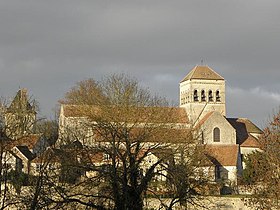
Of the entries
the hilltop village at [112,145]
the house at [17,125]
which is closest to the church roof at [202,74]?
the hilltop village at [112,145]

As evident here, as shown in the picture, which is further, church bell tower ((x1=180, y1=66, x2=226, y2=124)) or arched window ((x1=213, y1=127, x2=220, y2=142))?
church bell tower ((x1=180, y1=66, x2=226, y2=124))

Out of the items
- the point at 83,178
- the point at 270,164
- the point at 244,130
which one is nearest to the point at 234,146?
the point at 244,130

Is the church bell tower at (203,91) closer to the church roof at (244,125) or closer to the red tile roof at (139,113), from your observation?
the church roof at (244,125)

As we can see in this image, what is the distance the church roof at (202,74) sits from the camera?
3031 inches

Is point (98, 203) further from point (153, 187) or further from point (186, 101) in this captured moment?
point (186, 101)

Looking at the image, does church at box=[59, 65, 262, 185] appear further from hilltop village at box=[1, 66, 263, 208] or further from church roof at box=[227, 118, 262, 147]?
hilltop village at box=[1, 66, 263, 208]

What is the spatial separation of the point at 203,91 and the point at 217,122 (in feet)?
29.8

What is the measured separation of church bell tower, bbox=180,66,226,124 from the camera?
246 ft

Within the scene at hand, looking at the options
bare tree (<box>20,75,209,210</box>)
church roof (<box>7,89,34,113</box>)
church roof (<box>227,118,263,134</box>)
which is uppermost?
church roof (<box>227,118,263,134</box>)

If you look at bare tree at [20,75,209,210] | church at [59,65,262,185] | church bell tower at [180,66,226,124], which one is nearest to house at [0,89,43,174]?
bare tree at [20,75,209,210]

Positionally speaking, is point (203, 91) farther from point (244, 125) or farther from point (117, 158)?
point (117, 158)

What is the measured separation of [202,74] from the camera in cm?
7756

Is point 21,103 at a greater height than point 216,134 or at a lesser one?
lesser

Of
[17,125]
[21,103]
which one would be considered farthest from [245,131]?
[17,125]
